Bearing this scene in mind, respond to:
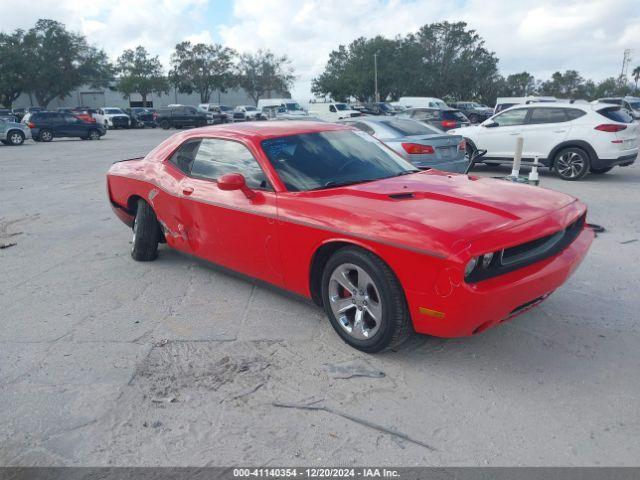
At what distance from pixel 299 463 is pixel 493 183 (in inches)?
104

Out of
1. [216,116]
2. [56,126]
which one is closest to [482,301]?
[56,126]

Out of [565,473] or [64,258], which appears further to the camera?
[64,258]

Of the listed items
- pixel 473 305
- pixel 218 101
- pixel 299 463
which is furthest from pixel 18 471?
pixel 218 101

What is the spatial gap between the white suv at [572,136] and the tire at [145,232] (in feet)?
27.6

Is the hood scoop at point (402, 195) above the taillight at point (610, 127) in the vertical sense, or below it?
below

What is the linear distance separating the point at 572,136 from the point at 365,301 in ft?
29.4

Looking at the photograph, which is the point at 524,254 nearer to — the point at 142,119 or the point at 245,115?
the point at 245,115

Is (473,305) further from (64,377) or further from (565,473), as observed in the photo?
(64,377)

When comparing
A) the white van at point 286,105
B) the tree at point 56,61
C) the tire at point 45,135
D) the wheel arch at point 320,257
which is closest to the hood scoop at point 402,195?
the wheel arch at point 320,257

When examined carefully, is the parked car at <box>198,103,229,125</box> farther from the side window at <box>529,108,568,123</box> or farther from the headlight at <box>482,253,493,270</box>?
the headlight at <box>482,253,493,270</box>

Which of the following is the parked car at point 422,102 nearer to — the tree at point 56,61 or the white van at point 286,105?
the white van at point 286,105

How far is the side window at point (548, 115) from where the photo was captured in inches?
435

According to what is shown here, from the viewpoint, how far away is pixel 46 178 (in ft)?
43.3

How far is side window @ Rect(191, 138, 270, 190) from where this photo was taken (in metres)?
4.32
